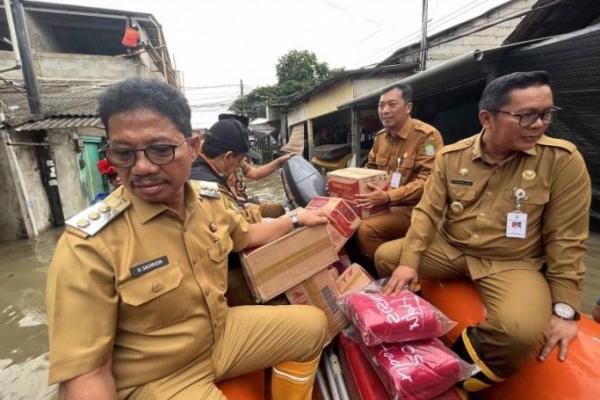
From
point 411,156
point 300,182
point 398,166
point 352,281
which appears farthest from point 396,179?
point 352,281

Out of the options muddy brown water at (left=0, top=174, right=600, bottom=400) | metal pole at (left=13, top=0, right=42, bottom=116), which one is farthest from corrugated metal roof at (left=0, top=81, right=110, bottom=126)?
muddy brown water at (left=0, top=174, right=600, bottom=400)

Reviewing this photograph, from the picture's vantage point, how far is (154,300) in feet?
3.93

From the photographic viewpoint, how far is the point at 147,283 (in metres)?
1.18

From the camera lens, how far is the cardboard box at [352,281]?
6.48ft

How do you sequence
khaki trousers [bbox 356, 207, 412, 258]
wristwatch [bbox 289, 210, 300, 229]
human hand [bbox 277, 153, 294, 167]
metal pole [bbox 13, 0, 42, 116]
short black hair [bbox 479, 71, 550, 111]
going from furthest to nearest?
metal pole [bbox 13, 0, 42, 116]
human hand [bbox 277, 153, 294, 167]
khaki trousers [bbox 356, 207, 412, 258]
wristwatch [bbox 289, 210, 300, 229]
short black hair [bbox 479, 71, 550, 111]

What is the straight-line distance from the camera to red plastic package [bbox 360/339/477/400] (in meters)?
1.29

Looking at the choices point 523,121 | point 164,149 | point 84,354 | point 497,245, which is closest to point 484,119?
point 523,121

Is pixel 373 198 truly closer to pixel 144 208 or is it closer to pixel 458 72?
pixel 144 208

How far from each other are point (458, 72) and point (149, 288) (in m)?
5.04

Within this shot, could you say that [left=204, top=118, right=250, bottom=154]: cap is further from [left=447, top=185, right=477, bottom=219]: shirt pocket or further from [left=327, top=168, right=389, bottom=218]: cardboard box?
[left=447, top=185, right=477, bottom=219]: shirt pocket

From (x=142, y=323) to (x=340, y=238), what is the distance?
139 centimetres

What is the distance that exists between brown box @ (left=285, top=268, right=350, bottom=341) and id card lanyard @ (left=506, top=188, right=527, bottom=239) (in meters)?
1.01

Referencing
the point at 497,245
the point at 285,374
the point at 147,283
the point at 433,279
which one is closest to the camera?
the point at 147,283

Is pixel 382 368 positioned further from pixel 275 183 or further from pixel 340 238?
pixel 275 183
